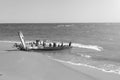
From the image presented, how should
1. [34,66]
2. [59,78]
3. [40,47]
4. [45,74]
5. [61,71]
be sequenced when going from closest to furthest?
1. [59,78]
2. [45,74]
3. [61,71]
4. [34,66]
5. [40,47]

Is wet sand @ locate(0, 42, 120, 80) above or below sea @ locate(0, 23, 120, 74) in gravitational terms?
above

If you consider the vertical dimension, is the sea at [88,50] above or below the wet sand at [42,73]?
below

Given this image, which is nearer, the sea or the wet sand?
the wet sand

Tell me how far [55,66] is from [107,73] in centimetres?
460

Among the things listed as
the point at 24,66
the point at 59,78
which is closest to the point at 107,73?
the point at 59,78

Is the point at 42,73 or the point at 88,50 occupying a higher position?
the point at 42,73

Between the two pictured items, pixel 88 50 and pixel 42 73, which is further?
pixel 88 50

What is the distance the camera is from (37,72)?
49.8 ft

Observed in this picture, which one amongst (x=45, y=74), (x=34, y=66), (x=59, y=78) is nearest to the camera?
(x=59, y=78)

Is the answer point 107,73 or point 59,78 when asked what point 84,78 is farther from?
point 107,73

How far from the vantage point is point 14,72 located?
15.1 metres

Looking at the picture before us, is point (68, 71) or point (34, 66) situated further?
point (34, 66)

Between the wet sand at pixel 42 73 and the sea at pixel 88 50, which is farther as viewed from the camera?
the sea at pixel 88 50

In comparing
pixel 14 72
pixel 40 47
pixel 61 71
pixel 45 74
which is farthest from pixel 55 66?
pixel 40 47
